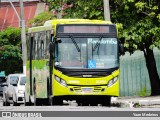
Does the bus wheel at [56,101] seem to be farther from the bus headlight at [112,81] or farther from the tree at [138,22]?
the tree at [138,22]

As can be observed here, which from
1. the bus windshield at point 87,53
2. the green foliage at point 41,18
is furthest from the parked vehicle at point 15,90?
the green foliage at point 41,18

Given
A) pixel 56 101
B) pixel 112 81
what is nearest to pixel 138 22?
pixel 112 81

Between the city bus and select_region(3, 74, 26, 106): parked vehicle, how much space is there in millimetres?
6739

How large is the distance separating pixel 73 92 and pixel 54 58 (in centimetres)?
140

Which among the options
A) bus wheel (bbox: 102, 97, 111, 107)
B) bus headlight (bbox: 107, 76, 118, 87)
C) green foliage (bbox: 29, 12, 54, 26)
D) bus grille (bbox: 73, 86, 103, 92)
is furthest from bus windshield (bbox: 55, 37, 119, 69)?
green foliage (bbox: 29, 12, 54, 26)

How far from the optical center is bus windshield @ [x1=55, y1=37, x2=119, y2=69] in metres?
32.8

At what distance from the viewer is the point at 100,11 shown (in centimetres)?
4334

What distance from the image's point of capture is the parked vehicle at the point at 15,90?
40.5m

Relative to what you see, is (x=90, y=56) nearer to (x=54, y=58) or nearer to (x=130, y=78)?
(x=54, y=58)

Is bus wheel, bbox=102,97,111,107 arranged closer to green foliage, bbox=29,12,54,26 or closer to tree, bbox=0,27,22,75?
green foliage, bbox=29,12,54,26

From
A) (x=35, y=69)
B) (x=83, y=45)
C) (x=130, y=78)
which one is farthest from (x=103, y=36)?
(x=130, y=78)

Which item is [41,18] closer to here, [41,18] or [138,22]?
[41,18]

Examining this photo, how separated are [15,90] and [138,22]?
21.8 feet

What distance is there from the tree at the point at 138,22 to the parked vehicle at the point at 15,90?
201 inches
